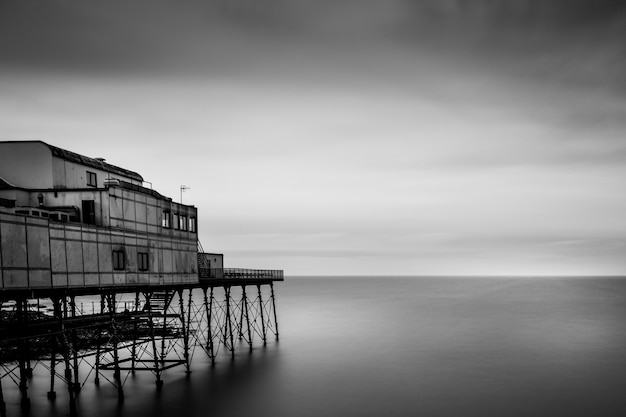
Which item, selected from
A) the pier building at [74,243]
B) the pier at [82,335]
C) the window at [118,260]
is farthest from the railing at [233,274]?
the window at [118,260]

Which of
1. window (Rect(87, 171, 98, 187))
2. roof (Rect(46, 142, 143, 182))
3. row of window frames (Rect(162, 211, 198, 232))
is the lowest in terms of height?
row of window frames (Rect(162, 211, 198, 232))

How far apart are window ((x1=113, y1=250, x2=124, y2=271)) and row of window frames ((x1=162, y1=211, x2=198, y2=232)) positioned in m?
→ 5.01

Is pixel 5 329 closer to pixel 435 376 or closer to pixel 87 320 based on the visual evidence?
pixel 87 320

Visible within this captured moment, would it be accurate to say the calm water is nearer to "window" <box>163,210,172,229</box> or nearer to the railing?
the railing

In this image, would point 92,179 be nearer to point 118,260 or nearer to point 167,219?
point 167,219

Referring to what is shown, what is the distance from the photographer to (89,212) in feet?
89.0

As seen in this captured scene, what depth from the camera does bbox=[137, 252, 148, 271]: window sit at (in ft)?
97.4

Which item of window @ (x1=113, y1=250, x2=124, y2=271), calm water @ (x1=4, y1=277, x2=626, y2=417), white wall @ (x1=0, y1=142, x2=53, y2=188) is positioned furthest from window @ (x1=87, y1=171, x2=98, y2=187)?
calm water @ (x1=4, y1=277, x2=626, y2=417)

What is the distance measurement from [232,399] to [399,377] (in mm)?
14995

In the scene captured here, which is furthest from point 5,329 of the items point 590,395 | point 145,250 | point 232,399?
point 590,395

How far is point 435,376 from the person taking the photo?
42906mm

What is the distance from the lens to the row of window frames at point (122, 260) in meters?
27.6

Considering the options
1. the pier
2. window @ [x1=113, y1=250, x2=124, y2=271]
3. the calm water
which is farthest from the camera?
the calm water

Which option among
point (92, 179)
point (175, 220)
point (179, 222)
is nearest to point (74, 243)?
point (92, 179)
